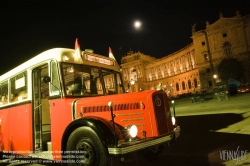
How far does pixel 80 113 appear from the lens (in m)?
5.00

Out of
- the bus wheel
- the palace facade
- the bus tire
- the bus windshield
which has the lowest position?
the bus tire

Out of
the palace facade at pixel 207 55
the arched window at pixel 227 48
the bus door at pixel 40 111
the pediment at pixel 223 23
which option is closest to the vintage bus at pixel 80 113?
the bus door at pixel 40 111

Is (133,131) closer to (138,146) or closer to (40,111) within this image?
(138,146)

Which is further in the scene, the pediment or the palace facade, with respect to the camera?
the pediment

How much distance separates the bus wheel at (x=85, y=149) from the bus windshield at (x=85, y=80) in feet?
3.93

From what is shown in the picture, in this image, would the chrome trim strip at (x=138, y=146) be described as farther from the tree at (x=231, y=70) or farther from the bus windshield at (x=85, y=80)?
the tree at (x=231, y=70)

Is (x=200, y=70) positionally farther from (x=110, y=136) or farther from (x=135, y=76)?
(x=110, y=136)

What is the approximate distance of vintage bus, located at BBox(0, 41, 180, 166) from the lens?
14.2ft

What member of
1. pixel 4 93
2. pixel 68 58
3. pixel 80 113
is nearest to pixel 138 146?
pixel 80 113

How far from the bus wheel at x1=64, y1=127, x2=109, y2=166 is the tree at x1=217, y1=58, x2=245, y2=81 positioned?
180 ft

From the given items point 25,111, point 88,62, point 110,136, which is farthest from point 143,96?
point 25,111

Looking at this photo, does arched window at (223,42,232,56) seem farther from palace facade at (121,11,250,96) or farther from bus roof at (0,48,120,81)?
bus roof at (0,48,120,81)

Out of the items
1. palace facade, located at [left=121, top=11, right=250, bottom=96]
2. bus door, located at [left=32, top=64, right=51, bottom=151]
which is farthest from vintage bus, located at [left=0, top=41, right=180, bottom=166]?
palace facade, located at [left=121, top=11, right=250, bottom=96]

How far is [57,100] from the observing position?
17.4 feet
